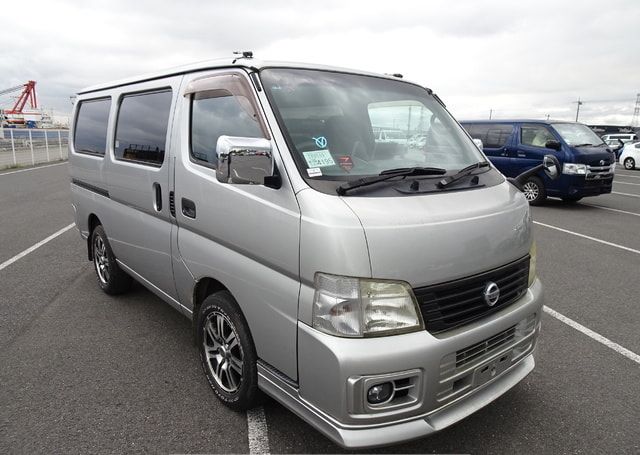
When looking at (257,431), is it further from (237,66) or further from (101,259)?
(101,259)

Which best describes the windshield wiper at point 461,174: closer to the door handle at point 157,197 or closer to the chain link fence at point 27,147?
the door handle at point 157,197

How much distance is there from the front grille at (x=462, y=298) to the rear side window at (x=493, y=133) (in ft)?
31.4

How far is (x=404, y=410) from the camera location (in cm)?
206

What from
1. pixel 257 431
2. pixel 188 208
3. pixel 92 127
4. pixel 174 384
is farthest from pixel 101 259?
pixel 257 431

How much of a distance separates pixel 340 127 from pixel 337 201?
74 cm

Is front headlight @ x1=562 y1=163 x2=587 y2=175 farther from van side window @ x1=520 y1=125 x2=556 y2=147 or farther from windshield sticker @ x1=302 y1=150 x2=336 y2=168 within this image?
windshield sticker @ x1=302 y1=150 x2=336 y2=168

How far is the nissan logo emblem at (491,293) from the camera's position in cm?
230

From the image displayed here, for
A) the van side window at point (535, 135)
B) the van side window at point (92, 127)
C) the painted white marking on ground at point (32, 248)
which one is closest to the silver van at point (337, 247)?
the van side window at point (92, 127)

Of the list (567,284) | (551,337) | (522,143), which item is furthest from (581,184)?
(551,337)

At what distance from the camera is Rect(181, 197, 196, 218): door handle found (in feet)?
9.44

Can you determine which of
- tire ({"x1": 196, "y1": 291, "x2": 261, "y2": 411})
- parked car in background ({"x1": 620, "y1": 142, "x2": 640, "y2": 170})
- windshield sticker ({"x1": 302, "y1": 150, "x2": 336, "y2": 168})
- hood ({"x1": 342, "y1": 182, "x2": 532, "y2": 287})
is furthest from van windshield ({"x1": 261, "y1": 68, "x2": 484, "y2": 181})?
parked car in background ({"x1": 620, "y1": 142, "x2": 640, "y2": 170})

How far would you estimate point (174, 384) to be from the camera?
3107 mm

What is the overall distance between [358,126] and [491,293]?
1212mm

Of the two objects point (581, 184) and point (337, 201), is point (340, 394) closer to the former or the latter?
point (337, 201)
